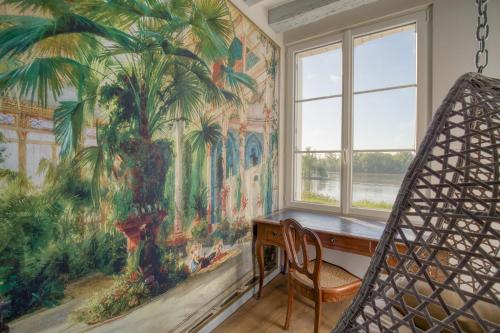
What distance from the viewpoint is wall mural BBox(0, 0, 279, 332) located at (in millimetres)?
876

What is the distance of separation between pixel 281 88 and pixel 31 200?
2423mm

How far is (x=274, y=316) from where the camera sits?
1.96m

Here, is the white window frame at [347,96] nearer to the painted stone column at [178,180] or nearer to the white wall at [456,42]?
the white wall at [456,42]

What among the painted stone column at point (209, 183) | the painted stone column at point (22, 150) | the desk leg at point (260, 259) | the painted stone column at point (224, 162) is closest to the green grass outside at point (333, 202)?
the desk leg at point (260, 259)

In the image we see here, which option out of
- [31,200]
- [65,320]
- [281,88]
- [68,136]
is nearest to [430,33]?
[281,88]

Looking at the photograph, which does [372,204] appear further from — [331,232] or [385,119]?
[385,119]

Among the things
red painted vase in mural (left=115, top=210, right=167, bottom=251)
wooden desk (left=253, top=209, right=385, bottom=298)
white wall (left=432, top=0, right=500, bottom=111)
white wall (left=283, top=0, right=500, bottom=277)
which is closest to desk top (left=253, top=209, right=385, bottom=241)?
wooden desk (left=253, top=209, right=385, bottom=298)

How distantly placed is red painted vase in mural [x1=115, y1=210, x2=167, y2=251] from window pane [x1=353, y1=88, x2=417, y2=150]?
2.06 m

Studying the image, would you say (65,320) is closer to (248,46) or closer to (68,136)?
(68,136)

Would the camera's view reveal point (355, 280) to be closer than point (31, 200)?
No

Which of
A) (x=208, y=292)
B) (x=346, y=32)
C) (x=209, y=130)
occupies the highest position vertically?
(x=346, y=32)

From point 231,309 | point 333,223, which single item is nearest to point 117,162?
point 231,309

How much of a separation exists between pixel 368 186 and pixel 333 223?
22.9 inches

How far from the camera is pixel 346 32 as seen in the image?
2.38m
